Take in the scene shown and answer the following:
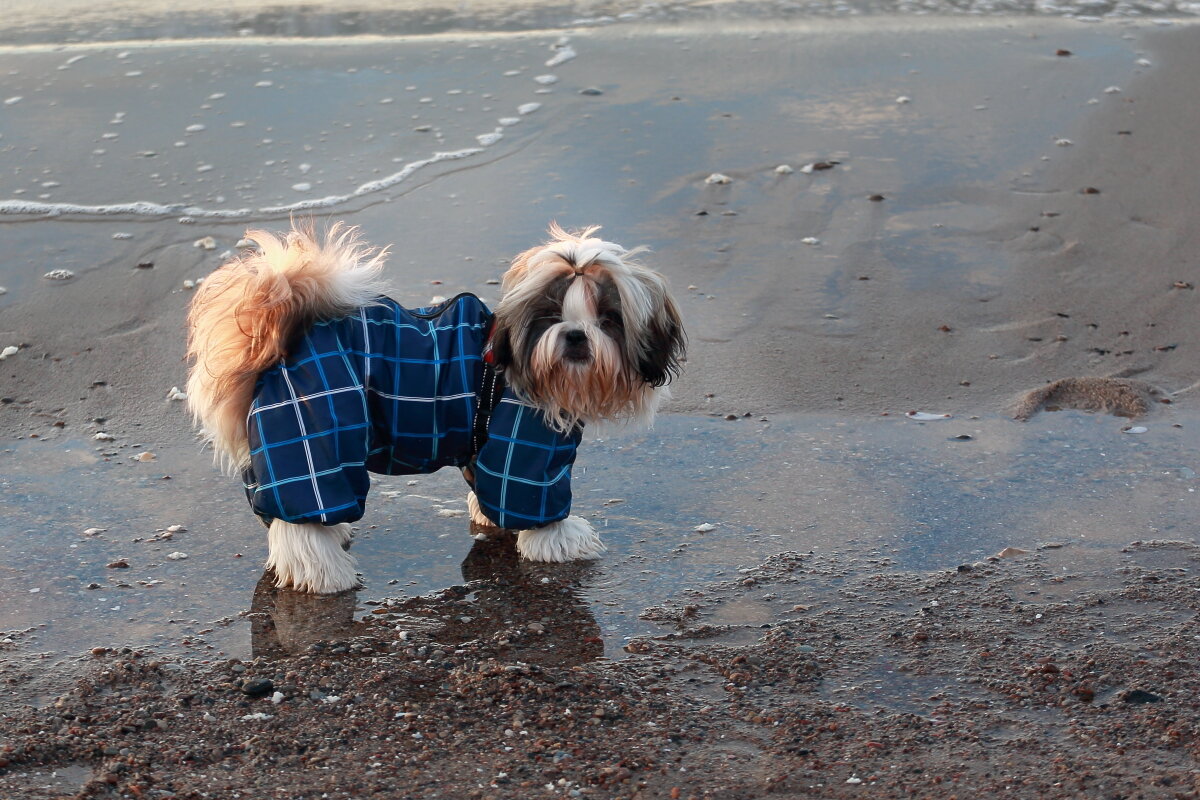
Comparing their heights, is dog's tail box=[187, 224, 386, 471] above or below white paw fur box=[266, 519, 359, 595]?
above

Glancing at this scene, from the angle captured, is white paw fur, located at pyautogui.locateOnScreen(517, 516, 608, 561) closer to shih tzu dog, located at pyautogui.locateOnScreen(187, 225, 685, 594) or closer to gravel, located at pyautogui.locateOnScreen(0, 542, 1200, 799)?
shih tzu dog, located at pyautogui.locateOnScreen(187, 225, 685, 594)

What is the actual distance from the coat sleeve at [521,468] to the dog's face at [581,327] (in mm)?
95

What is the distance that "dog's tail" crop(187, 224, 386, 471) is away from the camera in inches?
159

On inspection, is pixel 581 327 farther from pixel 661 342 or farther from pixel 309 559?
pixel 309 559

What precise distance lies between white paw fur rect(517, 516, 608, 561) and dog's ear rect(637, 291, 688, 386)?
636mm

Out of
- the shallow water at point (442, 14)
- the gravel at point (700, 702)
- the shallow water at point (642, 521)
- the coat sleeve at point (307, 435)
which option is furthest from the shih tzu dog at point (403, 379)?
the shallow water at point (442, 14)

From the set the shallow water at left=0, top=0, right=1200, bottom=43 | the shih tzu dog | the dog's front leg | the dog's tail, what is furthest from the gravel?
the shallow water at left=0, top=0, right=1200, bottom=43

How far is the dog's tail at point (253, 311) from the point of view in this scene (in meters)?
4.04

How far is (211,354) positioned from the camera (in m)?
4.16

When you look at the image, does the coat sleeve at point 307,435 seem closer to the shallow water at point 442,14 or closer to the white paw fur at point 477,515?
the white paw fur at point 477,515

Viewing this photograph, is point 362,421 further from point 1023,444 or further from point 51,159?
point 51,159

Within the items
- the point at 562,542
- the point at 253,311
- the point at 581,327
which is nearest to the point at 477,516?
the point at 562,542

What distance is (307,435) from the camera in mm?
4027

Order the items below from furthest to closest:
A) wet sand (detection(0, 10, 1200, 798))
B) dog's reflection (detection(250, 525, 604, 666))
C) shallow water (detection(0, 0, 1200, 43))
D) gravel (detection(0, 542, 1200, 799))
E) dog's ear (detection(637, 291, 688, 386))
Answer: shallow water (detection(0, 0, 1200, 43)) → dog's ear (detection(637, 291, 688, 386)) → dog's reflection (detection(250, 525, 604, 666)) → wet sand (detection(0, 10, 1200, 798)) → gravel (detection(0, 542, 1200, 799))
